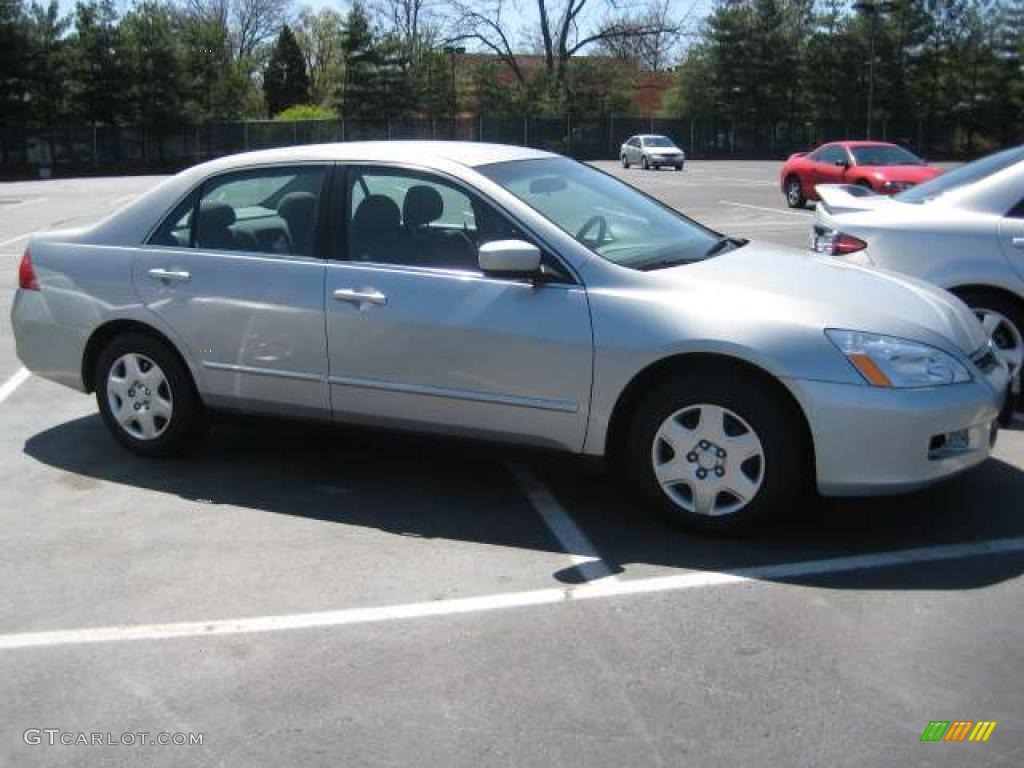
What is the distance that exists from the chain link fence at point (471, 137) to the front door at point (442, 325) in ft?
171

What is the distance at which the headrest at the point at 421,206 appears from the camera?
5.21 meters

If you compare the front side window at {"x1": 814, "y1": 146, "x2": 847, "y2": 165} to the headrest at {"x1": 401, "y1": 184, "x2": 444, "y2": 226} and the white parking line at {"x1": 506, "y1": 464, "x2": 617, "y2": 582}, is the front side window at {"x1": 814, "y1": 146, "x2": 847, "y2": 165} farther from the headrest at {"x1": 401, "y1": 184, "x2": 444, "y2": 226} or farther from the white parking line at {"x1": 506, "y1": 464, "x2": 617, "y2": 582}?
the headrest at {"x1": 401, "y1": 184, "x2": 444, "y2": 226}

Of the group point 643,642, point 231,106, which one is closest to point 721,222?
point 643,642

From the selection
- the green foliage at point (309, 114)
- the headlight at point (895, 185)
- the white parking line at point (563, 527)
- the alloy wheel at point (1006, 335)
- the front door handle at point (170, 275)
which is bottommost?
the white parking line at point (563, 527)

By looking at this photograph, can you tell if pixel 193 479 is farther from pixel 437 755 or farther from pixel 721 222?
pixel 721 222

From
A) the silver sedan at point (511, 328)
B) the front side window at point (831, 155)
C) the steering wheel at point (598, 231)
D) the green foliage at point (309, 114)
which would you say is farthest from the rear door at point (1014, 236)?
the green foliage at point (309, 114)

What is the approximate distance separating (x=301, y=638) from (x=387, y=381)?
4.96 feet

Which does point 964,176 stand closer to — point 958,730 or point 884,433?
point 884,433

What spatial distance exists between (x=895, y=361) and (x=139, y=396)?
3.69 meters

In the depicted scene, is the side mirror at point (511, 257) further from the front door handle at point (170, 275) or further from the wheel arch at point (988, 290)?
the wheel arch at point (988, 290)

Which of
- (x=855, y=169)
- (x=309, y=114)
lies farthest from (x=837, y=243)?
(x=309, y=114)

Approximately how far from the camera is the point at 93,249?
5859mm

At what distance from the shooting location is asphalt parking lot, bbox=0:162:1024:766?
10.5 ft

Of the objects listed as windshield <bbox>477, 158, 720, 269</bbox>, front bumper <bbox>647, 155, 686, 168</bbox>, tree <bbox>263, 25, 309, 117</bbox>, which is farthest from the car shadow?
tree <bbox>263, 25, 309, 117</bbox>
